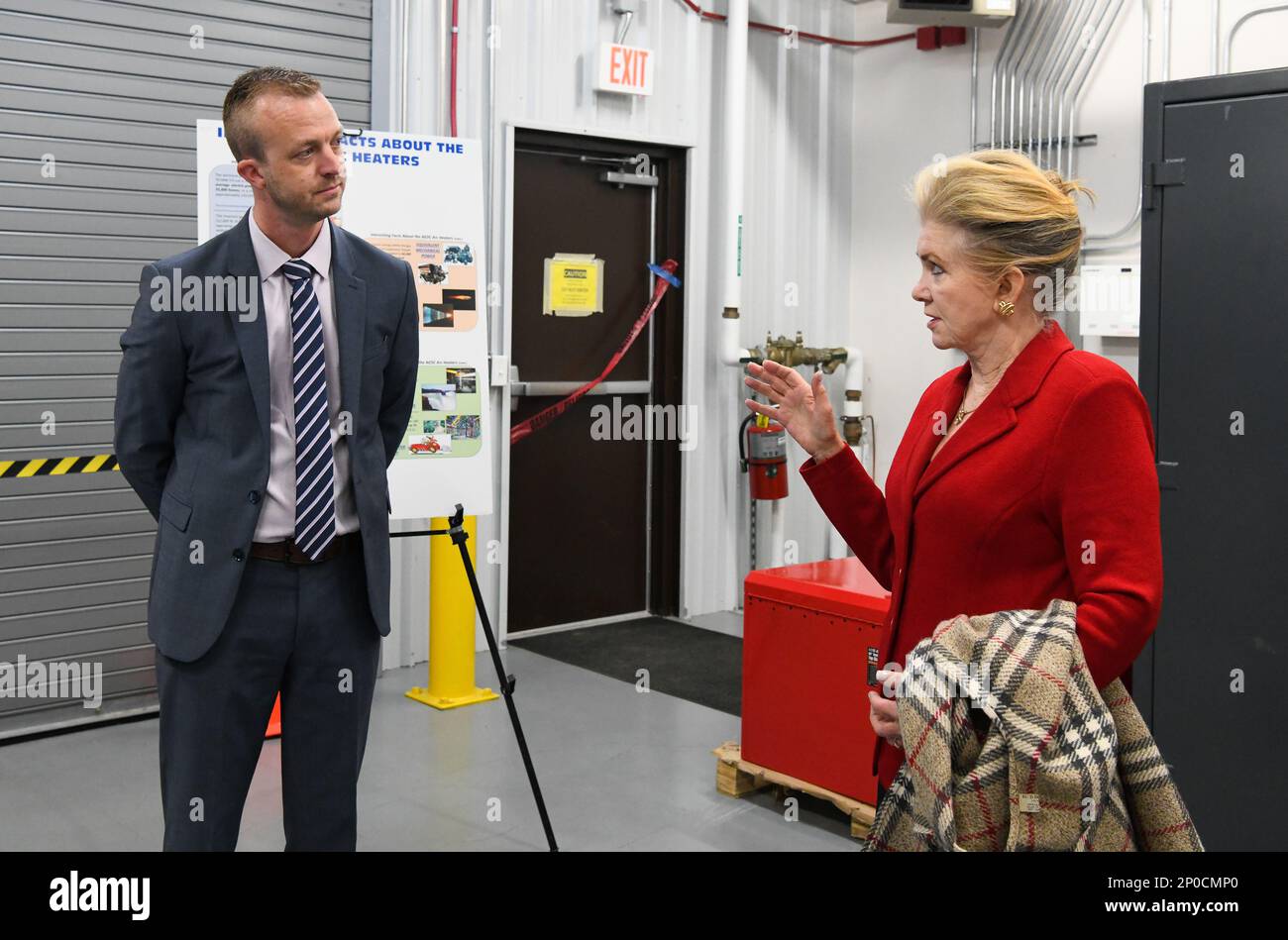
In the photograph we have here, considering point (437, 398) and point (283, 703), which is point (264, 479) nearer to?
point (283, 703)

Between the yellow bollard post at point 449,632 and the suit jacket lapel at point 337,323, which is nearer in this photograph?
the suit jacket lapel at point 337,323

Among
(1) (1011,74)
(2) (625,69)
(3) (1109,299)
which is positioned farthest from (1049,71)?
(2) (625,69)

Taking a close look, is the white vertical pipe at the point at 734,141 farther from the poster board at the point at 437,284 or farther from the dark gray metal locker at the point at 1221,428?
the dark gray metal locker at the point at 1221,428

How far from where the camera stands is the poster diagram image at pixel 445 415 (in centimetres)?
412

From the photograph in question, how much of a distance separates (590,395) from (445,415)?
6.92 ft

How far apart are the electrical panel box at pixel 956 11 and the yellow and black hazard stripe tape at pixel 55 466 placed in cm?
423

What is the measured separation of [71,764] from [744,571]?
3612 millimetres

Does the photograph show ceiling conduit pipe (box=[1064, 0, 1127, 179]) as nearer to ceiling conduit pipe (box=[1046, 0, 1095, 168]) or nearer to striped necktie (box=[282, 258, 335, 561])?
ceiling conduit pipe (box=[1046, 0, 1095, 168])

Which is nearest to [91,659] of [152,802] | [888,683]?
[152,802]

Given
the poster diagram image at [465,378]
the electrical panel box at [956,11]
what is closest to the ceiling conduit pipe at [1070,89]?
the electrical panel box at [956,11]

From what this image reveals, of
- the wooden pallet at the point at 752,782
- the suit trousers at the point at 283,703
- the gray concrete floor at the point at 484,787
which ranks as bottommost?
the gray concrete floor at the point at 484,787

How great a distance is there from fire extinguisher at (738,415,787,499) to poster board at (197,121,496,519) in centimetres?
243
